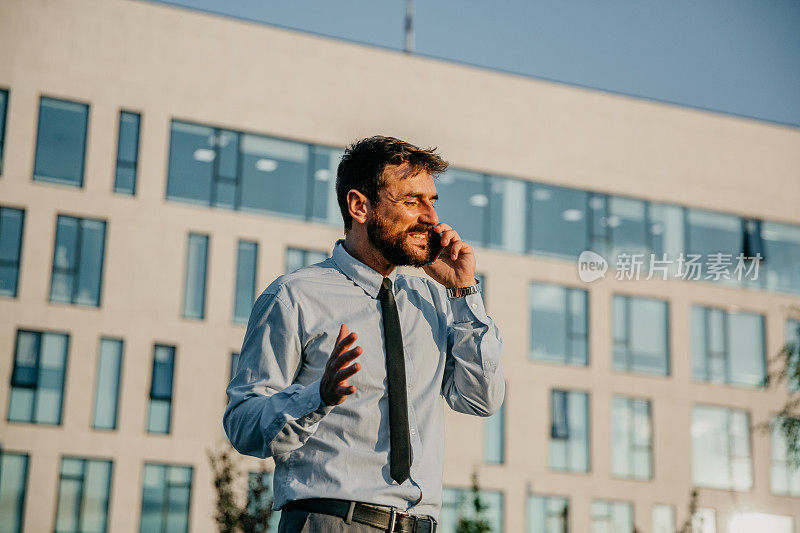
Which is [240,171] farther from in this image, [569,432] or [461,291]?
[461,291]

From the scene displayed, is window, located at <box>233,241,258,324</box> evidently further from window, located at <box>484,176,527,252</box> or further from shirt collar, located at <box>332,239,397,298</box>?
shirt collar, located at <box>332,239,397,298</box>

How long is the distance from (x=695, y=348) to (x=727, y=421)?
2.58 metres

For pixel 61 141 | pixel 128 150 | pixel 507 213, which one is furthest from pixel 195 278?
pixel 507 213

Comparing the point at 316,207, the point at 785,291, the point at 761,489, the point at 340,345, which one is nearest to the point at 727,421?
the point at 761,489

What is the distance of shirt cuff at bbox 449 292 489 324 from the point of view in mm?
3678

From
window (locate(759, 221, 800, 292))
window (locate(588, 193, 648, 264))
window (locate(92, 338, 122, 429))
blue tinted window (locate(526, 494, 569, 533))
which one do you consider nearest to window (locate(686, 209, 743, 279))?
window (locate(759, 221, 800, 292))

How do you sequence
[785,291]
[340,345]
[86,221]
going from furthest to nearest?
[785,291]
[86,221]
[340,345]

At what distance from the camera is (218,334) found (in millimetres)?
28828

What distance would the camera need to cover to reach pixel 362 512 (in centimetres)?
323

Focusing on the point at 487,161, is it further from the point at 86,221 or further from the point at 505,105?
the point at 86,221

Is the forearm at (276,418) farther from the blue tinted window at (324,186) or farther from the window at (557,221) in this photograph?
the window at (557,221)

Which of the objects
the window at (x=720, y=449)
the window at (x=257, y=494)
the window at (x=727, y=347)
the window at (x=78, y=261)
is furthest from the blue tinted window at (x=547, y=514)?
the window at (x=78, y=261)

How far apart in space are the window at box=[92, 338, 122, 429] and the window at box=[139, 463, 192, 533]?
1.63 m

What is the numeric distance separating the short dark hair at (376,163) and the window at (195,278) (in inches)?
1011
